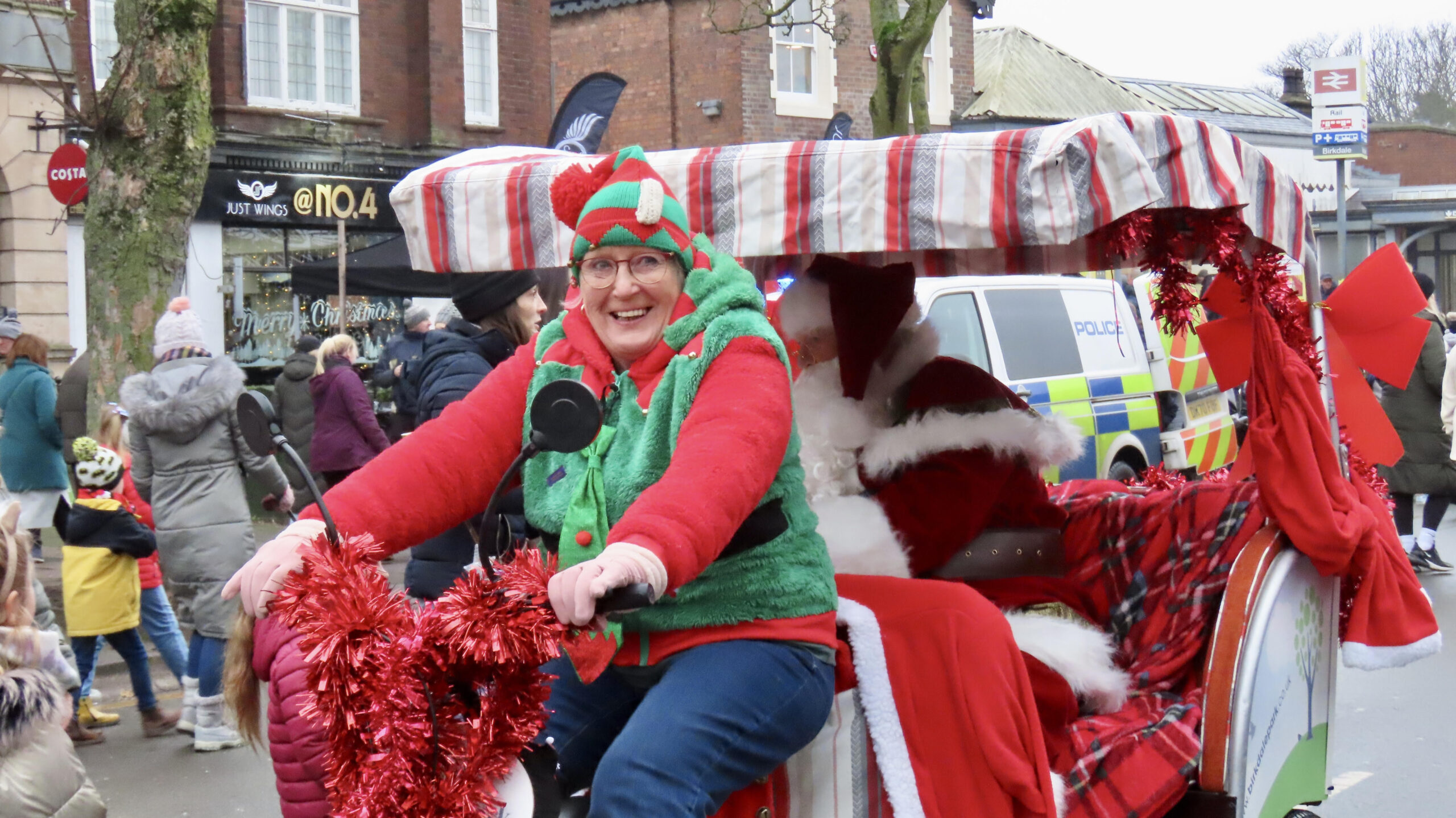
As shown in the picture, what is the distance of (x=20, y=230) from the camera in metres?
16.1

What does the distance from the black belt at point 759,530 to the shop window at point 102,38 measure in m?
15.9

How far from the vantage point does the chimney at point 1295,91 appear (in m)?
39.4

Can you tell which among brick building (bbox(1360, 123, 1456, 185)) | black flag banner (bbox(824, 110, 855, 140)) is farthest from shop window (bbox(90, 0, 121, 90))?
Result: brick building (bbox(1360, 123, 1456, 185))

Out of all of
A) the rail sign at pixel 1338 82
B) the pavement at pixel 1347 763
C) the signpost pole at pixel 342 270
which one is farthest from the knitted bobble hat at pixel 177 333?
the rail sign at pixel 1338 82

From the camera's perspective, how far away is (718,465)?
240 cm

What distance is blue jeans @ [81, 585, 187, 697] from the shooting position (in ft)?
22.9

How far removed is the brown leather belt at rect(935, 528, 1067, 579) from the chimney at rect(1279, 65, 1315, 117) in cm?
3906

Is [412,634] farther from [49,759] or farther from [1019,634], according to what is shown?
[1019,634]

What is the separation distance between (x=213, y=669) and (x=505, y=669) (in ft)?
15.6

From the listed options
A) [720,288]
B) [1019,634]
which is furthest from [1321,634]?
[720,288]

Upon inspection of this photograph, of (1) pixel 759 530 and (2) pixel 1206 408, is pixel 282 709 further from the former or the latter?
(2) pixel 1206 408

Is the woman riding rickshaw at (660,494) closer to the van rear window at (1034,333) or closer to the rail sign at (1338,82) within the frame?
the van rear window at (1034,333)

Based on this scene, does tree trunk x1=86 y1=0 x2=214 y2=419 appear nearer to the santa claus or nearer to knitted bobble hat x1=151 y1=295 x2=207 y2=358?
knitted bobble hat x1=151 y1=295 x2=207 y2=358

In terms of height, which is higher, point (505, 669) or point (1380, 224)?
point (1380, 224)
